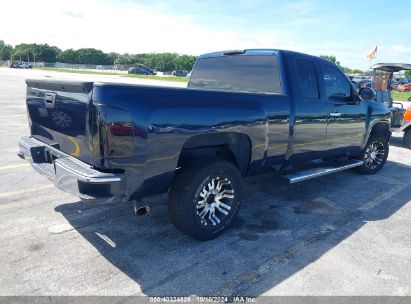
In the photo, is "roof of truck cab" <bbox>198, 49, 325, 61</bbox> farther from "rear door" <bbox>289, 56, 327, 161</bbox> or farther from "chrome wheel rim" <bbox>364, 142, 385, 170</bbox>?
Answer: "chrome wheel rim" <bbox>364, 142, 385, 170</bbox>

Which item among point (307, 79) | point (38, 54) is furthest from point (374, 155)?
point (38, 54)

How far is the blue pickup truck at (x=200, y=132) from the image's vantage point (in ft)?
9.28

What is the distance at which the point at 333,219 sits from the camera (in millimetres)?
4387

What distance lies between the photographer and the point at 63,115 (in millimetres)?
3264

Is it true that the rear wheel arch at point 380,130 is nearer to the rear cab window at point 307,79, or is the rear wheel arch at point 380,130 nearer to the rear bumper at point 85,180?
the rear cab window at point 307,79

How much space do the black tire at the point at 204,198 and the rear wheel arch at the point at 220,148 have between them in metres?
0.12

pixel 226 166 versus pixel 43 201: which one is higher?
pixel 226 166

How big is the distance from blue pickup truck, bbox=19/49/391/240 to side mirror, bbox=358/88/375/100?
2 cm

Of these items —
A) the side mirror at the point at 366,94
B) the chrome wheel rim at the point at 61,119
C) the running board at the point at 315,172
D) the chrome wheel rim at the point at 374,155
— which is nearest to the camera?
the chrome wheel rim at the point at 61,119

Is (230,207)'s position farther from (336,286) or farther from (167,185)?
(336,286)

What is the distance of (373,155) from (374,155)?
0.05 m

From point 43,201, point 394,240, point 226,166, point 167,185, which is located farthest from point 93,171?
point 394,240

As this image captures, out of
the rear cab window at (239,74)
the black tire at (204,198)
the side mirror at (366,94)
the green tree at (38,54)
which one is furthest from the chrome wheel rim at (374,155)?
the green tree at (38,54)

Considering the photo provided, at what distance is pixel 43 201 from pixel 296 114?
3346 mm
